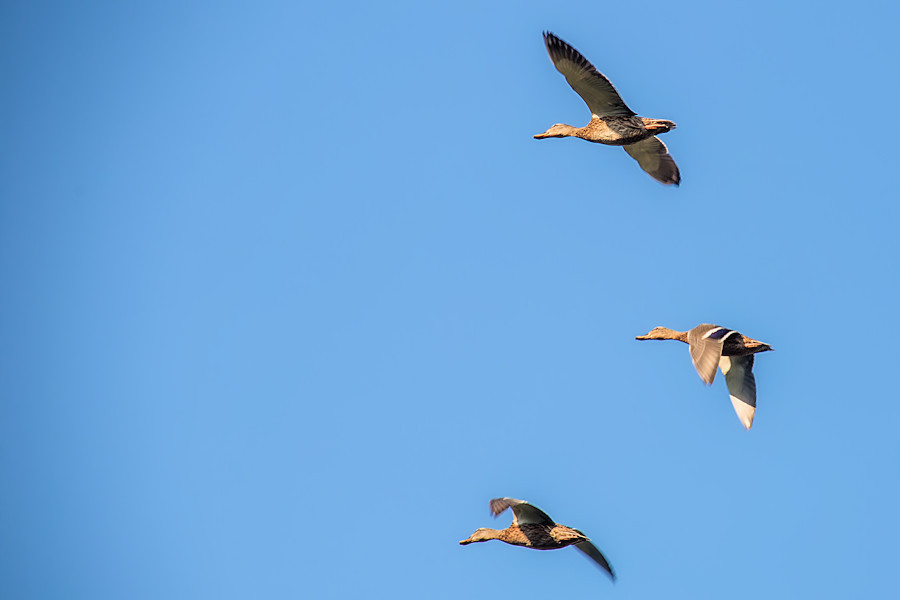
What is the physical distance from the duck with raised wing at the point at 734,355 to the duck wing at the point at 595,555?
4.81 metres

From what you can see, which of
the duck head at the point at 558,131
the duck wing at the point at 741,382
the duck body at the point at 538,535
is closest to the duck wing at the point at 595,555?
the duck body at the point at 538,535

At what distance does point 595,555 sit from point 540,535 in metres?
1.50

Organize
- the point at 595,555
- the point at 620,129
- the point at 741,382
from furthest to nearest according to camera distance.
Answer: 1. the point at 741,382
2. the point at 620,129
3. the point at 595,555

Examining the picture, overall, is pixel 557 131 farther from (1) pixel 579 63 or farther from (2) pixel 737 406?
(2) pixel 737 406

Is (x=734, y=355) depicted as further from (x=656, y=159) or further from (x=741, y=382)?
(x=656, y=159)

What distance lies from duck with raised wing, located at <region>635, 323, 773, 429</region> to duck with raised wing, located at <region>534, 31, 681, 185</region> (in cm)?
459

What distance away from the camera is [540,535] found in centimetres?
2489

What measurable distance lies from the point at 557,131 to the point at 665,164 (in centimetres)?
298

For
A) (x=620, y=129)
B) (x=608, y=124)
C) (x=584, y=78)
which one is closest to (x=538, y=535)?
(x=620, y=129)

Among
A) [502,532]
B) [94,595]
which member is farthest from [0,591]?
[502,532]

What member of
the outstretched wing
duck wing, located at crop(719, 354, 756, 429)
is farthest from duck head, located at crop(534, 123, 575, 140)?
the outstretched wing

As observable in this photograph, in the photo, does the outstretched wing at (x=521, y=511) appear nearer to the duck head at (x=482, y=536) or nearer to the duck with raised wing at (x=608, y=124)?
the duck head at (x=482, y=536)

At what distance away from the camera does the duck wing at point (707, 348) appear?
23125mm

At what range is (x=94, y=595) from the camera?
598 feet
